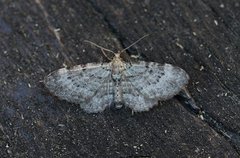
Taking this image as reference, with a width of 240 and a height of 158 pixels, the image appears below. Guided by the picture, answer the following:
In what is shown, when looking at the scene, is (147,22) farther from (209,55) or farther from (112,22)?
(209,55)

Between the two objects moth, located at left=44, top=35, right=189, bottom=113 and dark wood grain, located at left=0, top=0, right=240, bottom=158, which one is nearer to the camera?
dark wood grain, located at left=0, top=0, right=240, bottom=158

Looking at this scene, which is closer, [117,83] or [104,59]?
[117,83]

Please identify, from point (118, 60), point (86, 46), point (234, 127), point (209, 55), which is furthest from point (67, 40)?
point (234, 127)

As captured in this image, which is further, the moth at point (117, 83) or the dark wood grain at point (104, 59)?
the moth at point (117, 83)
